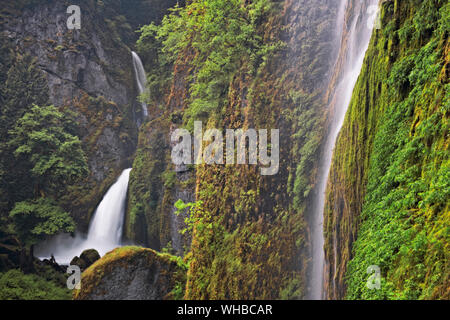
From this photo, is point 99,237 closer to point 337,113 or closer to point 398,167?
point 337,113

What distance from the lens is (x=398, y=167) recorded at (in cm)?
412

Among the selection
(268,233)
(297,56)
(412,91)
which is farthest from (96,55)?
(412,91)

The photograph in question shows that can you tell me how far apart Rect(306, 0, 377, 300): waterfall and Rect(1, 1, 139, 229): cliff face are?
16.8 m

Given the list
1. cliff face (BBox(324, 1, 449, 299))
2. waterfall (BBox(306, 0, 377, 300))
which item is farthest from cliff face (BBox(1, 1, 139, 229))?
cliff face (BBox(324, 1, 449, 299))

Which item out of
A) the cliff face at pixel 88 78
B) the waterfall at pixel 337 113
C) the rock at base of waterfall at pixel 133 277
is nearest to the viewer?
the waterfall at pixel 337 113

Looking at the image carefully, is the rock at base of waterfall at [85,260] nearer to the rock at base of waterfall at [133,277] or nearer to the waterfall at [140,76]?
the rock at base of waterfall at [133,277]

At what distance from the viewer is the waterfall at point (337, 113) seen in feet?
20.8

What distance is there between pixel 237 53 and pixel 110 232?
13282mm

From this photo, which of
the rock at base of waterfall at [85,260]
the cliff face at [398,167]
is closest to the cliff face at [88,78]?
the rock at base of waterfall at [85,260]

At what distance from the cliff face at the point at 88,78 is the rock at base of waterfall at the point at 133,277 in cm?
995

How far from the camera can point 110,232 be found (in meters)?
19.4

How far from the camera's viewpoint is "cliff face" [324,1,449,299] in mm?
3416

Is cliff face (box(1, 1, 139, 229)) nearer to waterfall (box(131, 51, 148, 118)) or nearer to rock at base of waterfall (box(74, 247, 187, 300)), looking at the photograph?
waterfall (box(131, 51, 148, 118))

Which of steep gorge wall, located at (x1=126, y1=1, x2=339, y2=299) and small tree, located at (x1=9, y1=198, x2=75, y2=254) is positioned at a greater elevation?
steep gorge wall, located at (x1=126, y1=1, x2=339, y2=299)
